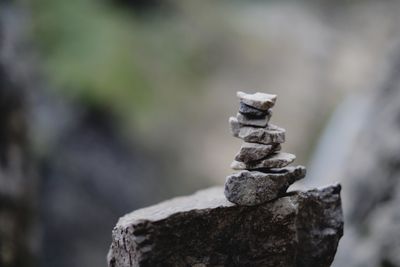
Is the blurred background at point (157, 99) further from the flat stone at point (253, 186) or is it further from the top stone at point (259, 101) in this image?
the top stone at point (259, 101)

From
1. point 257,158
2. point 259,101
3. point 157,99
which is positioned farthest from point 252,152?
point 157,99

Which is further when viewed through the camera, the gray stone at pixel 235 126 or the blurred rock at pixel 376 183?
the blurred rock at pixel 376 183

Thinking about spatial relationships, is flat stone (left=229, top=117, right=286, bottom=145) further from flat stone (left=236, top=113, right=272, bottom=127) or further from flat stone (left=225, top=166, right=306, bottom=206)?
flat stone (left=225, top=166, right=306, bottom=206)

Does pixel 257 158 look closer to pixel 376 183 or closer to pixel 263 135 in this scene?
pixel 263 135

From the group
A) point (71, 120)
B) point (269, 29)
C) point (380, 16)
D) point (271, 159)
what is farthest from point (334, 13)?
point (271, 159)

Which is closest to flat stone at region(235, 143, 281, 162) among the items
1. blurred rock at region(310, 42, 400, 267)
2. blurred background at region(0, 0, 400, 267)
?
blurred rock at region(310, 42, 400, 267)

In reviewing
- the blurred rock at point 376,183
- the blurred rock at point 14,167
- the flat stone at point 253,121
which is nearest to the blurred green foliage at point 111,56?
the blurred rock at point 14,167
